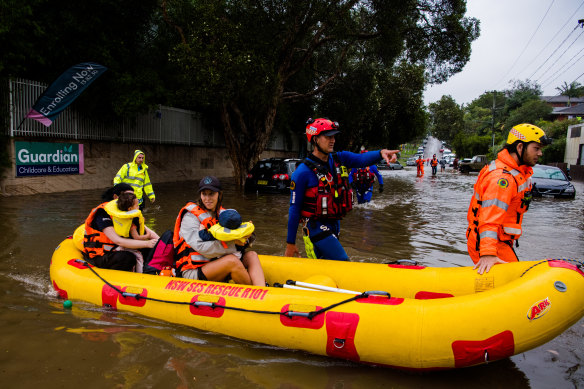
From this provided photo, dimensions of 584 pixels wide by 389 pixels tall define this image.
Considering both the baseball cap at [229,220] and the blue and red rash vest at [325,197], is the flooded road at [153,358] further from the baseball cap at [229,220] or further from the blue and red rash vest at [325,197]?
the blue and red rash vest at [325,197]

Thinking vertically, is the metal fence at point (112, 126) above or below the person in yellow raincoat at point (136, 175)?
above

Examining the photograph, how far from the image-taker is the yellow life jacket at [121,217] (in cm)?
467

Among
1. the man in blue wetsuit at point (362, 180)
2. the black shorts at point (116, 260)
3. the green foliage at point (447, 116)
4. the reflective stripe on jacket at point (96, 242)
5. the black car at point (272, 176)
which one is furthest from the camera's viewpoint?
the green foliage at point (447, 116)

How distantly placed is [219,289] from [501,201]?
90.9 inches

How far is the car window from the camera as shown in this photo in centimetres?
1646

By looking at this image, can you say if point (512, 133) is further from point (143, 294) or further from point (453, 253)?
point (453, 253)

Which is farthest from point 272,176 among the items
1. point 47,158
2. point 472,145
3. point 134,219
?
point 472,145

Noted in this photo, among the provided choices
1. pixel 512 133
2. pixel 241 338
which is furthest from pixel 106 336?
pixel 512 133

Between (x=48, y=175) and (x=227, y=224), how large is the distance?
11.4 m

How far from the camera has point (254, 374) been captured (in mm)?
3219

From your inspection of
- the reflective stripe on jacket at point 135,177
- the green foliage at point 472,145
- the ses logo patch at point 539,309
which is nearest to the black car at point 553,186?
the reflective stripe on jacket at point 135,177

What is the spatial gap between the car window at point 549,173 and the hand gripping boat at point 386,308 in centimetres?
1475

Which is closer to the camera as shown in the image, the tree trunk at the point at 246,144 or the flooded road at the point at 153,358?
the flooded road at the point at 153,358

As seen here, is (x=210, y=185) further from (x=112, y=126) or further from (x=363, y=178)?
(x=112, y=126)
